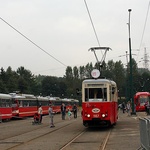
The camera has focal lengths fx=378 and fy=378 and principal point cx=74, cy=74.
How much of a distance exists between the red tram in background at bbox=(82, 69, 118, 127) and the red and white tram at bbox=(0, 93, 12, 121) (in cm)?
1769

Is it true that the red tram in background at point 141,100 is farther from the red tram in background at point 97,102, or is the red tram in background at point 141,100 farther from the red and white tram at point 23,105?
the red tram in background at point 97,102

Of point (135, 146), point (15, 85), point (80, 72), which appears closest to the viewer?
point (135, 146)

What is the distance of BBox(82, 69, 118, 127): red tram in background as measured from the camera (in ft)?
71.2

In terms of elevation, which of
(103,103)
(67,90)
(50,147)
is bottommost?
(50,147)

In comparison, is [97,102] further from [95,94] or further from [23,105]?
[23,105]

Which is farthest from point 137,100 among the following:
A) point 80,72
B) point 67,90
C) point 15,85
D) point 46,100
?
point 80,72

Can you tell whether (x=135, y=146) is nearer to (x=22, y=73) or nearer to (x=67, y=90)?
(x=67, y=90)

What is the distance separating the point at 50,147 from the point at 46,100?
156ft

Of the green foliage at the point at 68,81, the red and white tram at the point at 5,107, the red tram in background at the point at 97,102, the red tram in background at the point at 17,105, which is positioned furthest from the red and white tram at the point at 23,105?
the green foliage at the point at 68,81

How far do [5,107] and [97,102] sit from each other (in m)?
20.0

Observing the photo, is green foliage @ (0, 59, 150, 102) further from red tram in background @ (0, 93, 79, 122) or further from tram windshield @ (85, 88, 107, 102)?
tram windshield @ (85, 88, 107, 102)

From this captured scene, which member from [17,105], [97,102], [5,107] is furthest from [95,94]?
[17,105]

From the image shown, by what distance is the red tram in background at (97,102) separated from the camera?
71.2 ft

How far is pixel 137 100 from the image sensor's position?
198ft
